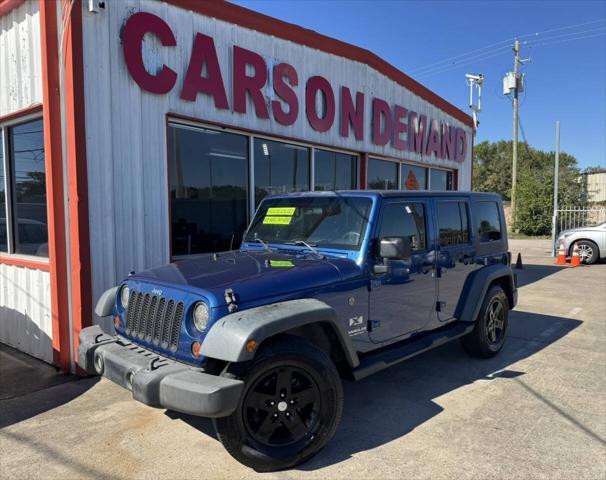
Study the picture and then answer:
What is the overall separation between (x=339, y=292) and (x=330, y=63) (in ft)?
18.6

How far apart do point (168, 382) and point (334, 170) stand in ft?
20.8

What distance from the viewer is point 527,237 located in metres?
28.1

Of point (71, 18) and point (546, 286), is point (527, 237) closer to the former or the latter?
point (546, 286)

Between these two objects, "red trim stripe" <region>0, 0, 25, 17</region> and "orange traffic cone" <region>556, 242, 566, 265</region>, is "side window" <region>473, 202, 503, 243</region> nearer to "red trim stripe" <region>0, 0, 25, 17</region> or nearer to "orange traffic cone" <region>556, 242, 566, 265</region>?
"red trim stripe" <region>0, 0, 25, 17</region>

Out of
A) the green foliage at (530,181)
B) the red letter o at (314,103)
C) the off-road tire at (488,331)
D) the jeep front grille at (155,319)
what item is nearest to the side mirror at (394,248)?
the jeep front grille at (155,319)

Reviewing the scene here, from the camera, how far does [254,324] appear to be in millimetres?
2742

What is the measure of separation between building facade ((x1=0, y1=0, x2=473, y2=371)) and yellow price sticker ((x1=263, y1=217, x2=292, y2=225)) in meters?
1.60

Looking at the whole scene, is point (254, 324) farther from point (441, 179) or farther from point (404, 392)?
point (441, 179)

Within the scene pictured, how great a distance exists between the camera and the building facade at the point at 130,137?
475cm

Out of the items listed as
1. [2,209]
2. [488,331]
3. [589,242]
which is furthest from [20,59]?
[589,242]

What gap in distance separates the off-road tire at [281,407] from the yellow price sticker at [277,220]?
1548 millimetres

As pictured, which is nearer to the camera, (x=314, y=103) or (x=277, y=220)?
(x=277, y=220)

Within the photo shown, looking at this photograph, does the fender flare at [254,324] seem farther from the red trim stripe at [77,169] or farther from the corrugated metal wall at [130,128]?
the corrugated metal wall at [130,128]

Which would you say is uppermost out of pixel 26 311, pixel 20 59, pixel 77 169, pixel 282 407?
pixel 20 59
